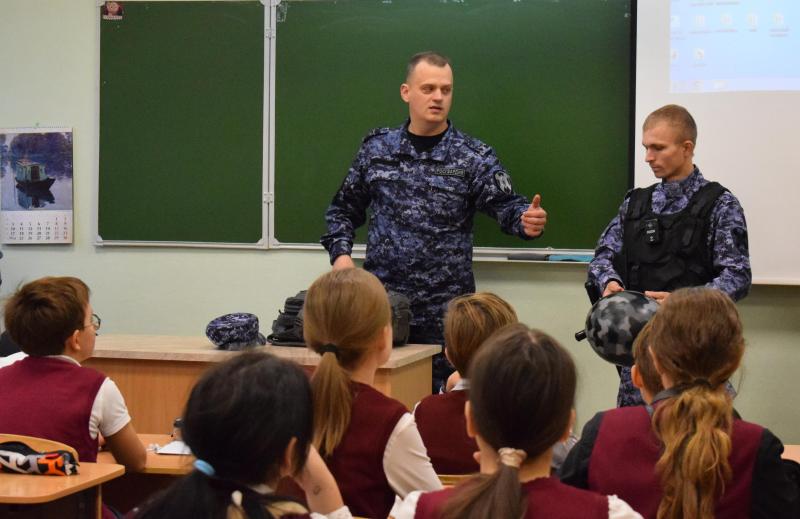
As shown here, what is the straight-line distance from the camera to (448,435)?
8.34 ft

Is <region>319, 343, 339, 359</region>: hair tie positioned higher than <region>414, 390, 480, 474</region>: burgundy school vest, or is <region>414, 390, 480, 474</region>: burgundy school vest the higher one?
<region>319, 343, 339, 359</region>: hair tie

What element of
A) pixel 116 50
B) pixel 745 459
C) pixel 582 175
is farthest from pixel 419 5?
pixel 745 459

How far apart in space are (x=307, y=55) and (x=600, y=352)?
2.52 meters

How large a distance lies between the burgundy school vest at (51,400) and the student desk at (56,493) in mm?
182

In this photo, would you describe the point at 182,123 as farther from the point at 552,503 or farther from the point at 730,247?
the point at 552,503

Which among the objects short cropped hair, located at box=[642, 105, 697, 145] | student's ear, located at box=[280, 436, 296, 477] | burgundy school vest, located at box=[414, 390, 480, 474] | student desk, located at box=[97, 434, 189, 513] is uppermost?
short cropped hair, located at box=[642, 105, 697, 145]

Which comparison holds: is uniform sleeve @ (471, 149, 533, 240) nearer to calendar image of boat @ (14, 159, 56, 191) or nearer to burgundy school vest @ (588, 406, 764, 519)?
burgundy school vest @ (588, 406, 764, 519)

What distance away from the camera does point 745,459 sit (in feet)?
6.65

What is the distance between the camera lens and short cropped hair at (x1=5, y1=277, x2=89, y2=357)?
2.72 m

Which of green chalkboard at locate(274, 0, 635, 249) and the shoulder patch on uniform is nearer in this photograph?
the shoulder patch on uniform

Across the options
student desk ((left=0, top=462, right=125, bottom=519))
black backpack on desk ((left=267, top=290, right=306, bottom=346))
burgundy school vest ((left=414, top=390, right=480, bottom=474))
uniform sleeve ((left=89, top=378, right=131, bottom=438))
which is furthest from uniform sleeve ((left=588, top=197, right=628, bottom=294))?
student desk ((left=0, top=462, right=125, bottom=519))

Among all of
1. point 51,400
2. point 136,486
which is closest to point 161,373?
point 136,486

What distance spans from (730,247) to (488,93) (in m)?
1.69

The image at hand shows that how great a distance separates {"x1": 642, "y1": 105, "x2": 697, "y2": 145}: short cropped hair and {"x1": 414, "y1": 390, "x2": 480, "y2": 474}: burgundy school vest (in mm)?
1763
